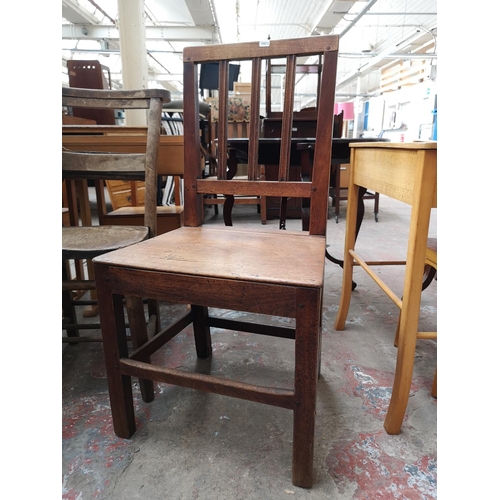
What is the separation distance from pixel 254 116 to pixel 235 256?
0.56 m

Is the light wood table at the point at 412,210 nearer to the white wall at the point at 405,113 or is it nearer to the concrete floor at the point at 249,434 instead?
the concrete floor at the point at 249,434

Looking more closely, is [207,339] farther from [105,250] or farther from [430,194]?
[430,194]

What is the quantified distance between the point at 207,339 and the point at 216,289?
662mm

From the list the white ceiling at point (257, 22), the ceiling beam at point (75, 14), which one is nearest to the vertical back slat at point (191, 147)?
the white ceiling at point (257, 22)

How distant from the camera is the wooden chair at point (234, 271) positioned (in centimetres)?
77

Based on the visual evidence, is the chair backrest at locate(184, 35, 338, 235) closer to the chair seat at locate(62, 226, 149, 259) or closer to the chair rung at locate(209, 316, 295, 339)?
the chair seat at locate(62, 226, 149, 259)

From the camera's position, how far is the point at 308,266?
0.83 metres

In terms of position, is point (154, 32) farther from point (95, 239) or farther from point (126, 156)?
point (95, 239)

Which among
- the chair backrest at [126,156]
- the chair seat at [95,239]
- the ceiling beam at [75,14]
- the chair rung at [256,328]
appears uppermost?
the ceiling beam at [75,14]

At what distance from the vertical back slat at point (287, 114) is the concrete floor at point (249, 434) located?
0.74 metres

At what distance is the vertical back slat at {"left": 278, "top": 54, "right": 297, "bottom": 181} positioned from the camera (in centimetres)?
111

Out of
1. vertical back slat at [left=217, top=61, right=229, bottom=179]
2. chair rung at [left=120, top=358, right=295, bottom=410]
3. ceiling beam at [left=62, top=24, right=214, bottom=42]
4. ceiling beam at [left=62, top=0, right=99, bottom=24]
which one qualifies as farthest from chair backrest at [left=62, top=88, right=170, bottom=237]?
ceiling beam at [left=62, top=24, right=214, bottom=42]

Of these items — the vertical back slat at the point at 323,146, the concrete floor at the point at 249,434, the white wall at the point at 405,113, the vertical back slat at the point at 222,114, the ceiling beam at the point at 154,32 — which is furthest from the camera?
the white wall at the point at 405,113
